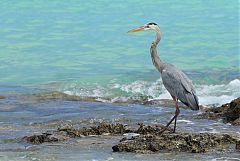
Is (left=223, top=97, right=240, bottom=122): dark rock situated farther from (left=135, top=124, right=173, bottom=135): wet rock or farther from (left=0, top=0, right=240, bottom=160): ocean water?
(left=135, top=124, right=173, bottom=135): wet rock

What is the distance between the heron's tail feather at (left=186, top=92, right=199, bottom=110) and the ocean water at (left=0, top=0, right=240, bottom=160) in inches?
27.0

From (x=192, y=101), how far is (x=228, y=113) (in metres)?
A: 1.02

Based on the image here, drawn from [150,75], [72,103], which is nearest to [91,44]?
[150,75]

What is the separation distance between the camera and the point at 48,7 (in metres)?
22.8

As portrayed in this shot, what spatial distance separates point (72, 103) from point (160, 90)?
2.42 meters

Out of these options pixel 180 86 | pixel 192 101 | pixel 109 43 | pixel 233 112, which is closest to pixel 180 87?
pixel 180 86

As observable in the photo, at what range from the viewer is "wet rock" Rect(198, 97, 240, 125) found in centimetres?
808

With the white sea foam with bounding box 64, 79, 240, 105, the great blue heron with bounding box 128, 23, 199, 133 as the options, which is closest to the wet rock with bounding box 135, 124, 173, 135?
the great blue heron with bounding box 128, 23, 199, 133

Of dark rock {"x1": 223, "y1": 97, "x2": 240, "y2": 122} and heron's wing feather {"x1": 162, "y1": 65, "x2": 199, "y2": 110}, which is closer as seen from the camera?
heron's wing feather {"x1": 162, "y1": 65, "x2": 199, "y2": 110}

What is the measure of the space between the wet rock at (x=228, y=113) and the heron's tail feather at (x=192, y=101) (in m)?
0.79

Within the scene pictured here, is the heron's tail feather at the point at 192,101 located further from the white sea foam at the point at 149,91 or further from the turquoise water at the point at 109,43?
the turquoise water at the point at 109,43

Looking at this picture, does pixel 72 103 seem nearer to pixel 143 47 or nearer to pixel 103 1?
pixel 143 47

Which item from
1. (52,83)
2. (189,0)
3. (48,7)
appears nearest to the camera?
(52,83)

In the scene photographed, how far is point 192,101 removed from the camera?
7410 millimetres
